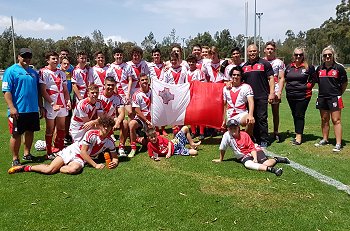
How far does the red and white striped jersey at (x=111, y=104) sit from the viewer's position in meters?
7.27

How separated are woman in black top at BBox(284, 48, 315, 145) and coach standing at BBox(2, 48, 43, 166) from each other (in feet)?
18.1

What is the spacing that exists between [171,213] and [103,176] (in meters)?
1.91

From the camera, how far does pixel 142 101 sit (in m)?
8.04

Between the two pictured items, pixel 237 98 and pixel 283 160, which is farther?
pixel 237 98

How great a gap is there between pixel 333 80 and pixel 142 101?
4.20 m

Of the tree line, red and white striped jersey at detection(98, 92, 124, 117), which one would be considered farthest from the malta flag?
the tree line

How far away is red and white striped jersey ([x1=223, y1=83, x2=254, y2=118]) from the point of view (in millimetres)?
7383

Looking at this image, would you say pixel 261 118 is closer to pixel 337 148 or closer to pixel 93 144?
pixel 337 148

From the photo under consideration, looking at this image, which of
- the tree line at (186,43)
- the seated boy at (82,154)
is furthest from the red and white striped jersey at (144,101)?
the tree line at (186,43)

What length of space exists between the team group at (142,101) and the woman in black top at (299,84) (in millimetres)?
22

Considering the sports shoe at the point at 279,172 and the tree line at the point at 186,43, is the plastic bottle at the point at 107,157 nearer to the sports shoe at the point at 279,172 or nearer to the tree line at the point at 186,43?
the sports shoe at the point at 279,172

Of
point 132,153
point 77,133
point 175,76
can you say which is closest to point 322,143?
point 175,76

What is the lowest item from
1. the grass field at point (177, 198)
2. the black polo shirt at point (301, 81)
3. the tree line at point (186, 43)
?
the grass field at point (177, 198)

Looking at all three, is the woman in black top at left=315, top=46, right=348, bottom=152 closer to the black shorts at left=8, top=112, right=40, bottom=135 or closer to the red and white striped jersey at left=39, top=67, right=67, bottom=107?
the red and white striped jersey at left=39, top=67, right=67, bottom=107
